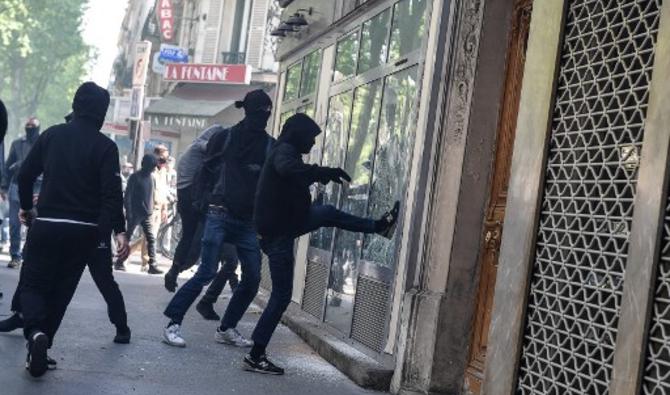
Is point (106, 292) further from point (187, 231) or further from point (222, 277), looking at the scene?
point (187, 231)

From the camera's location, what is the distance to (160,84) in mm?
42500

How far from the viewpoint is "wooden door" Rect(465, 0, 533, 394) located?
25.4 feet

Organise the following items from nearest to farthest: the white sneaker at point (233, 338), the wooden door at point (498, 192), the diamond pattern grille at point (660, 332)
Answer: the diamond pattern grille at point (660, 332) < the wooden door at point (498, 192) < the white sneaker at point (233, 338)

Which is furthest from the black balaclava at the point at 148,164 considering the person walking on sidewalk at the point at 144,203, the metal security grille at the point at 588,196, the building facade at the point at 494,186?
the metal security grille at the point at 588,196

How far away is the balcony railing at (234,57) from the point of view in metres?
34.5

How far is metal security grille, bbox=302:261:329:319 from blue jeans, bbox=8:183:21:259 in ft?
17.6

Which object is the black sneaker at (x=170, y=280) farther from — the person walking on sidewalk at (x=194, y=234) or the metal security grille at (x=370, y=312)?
the metal security grille at (x=370, y=312)

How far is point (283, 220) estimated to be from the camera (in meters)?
8.31

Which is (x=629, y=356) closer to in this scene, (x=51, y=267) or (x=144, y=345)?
(x=51, y=267)

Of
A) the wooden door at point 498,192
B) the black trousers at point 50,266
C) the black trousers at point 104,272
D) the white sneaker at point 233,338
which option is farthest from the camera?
the white sneaker at point 233,338

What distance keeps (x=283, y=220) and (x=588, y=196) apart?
3705 mm

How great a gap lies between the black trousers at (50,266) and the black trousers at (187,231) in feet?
16.5

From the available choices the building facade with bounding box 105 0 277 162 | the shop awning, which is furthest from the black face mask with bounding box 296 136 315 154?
the shop awning

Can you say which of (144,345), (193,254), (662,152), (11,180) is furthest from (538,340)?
(11,180)
